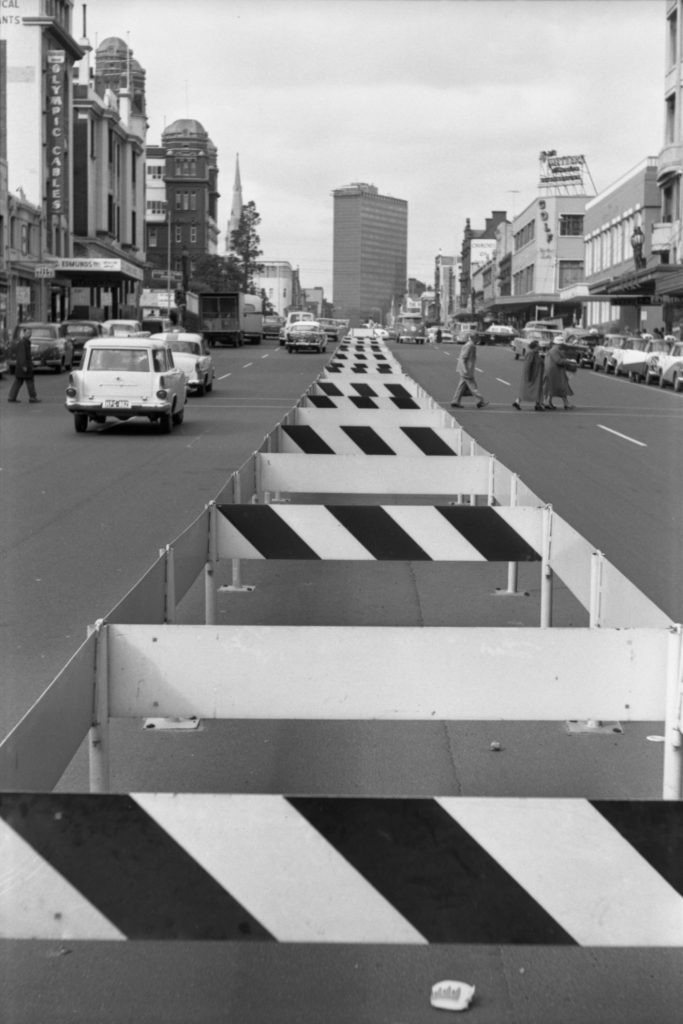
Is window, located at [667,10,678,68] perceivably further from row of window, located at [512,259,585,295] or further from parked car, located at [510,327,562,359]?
row of window, located at [512,259,585,295]

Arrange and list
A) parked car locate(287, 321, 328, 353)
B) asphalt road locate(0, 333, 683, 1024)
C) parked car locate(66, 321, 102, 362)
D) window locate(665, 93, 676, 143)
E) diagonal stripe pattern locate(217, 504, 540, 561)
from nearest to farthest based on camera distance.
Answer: asphalt road locate(0, 333, 683, 1024) → diagonal stripe pattern locate(217, 504, 540, 561) → parked car locate(66, 321, 102, 362) → parked car locate(287, 321, 328, 353) → window locate(665, 93, 676, 143)

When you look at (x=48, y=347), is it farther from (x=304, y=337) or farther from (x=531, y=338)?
(x=531, y=338)

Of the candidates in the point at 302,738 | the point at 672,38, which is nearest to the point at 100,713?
the point at 302,738

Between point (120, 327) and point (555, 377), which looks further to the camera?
point (120, 327)

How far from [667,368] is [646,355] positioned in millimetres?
4026

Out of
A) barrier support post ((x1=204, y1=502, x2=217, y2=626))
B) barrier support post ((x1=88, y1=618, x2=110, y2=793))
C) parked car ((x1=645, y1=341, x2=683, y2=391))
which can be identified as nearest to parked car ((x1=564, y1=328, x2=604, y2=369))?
parked car ((x1=645, y1=341, x2=683, y2=391))

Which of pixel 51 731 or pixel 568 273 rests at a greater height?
pixel 568 273

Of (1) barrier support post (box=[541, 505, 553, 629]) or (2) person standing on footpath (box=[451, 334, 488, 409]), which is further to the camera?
(2) person standing on footpath (box=[451, 334, 488, 409])

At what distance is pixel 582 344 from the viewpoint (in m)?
61.4

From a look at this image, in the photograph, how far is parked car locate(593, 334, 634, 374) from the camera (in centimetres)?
5316

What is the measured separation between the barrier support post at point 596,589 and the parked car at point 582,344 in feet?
165

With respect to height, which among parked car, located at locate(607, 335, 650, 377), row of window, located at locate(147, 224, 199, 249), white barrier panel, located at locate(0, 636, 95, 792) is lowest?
white barrier panel, located at locate(0, 636, 95, 792)

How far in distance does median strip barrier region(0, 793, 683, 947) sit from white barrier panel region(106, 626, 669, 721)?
1.37m

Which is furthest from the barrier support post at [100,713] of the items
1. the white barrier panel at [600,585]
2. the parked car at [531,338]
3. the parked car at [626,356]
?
the parked car at [531,338]
